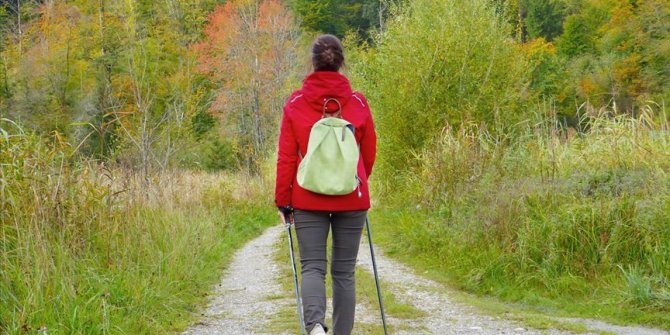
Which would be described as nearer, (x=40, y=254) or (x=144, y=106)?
(x=40, y=254)

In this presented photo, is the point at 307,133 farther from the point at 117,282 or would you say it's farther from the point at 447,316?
the point at 447,316

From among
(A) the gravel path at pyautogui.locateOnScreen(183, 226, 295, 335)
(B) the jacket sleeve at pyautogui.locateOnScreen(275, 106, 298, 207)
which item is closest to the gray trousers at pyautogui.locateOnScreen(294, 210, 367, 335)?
(B) the jacket sleeve at pyautogui.locateOnScreen(275, 106, 298, 207)

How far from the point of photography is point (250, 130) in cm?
3606

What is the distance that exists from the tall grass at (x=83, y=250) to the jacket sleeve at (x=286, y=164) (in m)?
1.73

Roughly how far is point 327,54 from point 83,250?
117 inches

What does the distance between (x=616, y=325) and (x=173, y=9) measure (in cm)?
2393

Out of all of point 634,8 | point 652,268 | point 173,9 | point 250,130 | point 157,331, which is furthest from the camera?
point 634,8

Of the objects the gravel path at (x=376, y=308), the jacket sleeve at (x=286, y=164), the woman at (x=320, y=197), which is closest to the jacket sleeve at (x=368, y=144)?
the woman at (x=320, y=197)

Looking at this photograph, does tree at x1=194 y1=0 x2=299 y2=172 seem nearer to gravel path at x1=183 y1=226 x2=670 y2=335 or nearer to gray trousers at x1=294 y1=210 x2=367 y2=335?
gravel path at x1=183 y1=226 x2=670 y2=335

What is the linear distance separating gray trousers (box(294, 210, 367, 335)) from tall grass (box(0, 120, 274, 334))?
1633mm

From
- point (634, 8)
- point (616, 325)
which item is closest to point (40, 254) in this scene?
point (616, 325)

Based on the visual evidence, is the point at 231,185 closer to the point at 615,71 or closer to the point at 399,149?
the point at 399,149

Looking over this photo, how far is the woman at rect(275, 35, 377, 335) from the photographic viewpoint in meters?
4.09

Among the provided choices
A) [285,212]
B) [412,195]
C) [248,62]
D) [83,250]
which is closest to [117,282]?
[83,250]
